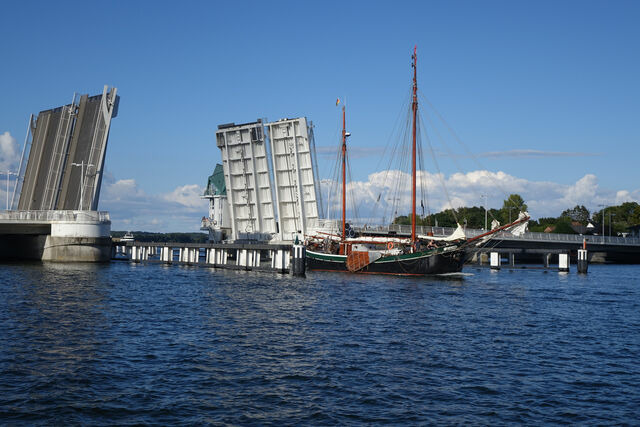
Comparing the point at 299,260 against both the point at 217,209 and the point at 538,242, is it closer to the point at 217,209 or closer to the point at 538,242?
the point at 538,242

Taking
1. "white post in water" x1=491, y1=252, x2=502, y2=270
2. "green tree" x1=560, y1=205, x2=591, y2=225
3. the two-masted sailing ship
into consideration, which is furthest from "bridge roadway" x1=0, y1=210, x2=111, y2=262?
"green tree" x1=560, y1=205, x2=591, y2=225

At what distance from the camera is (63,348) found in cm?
1875

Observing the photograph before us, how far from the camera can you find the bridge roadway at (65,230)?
2237 inches

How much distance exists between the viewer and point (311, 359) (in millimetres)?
18250

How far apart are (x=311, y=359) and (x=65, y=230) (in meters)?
44.9

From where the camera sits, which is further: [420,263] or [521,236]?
[521,236]

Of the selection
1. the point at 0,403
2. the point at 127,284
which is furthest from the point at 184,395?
the point at 127,284

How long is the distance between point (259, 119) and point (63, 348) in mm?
45771

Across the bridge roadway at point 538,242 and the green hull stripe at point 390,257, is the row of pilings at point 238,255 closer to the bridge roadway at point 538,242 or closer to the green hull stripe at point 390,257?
the green hull stripe at point 390,257

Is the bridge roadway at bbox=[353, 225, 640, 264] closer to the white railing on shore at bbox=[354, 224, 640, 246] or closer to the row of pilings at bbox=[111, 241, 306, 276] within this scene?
the white railing on shore at bbox=[354, 224, 640, 246]

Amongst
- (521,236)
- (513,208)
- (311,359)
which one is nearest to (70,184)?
(311,359)

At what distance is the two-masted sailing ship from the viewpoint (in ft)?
167

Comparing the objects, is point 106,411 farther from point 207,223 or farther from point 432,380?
point 207,223

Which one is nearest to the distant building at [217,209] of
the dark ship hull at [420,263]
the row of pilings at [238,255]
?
the row of pilings at [238,255]
